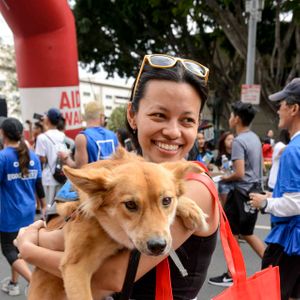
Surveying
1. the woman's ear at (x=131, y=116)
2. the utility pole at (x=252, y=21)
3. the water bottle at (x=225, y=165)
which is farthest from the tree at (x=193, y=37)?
the woman's ear at (x=131, y=116)

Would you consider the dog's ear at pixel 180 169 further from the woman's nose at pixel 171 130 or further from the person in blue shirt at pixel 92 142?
the person in blue shirt at pixel 92 142

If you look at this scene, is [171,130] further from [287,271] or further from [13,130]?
[13,130]

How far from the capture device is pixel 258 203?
376 cm

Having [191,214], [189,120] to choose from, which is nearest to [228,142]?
[189,120]

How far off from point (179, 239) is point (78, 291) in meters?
0.41

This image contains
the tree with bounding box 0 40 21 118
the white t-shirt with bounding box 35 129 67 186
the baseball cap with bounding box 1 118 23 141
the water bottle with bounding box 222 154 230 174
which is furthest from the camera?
the tree with bounding box 0 40 21 118

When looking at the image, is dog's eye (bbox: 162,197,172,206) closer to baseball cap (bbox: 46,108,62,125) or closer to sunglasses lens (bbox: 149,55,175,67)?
sunglasses lens (bbox: 149,55,175,67)

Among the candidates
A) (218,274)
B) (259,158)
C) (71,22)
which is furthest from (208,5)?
(218,274)

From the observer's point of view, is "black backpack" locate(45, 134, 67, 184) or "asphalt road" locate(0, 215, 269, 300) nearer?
"asphalt road" locate(0, 215, 269, 300)

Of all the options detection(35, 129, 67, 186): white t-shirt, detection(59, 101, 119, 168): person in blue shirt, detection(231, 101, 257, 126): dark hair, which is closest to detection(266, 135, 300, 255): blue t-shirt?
detection(231, 101, 257, 126): dark hair

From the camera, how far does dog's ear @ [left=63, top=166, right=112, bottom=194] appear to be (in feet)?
4.59

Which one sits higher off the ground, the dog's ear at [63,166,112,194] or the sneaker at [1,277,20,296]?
the dog's ear at [63,166,112,194]

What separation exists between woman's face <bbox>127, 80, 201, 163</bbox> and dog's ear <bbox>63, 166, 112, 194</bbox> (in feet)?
1.12

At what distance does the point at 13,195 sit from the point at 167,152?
3979mm
